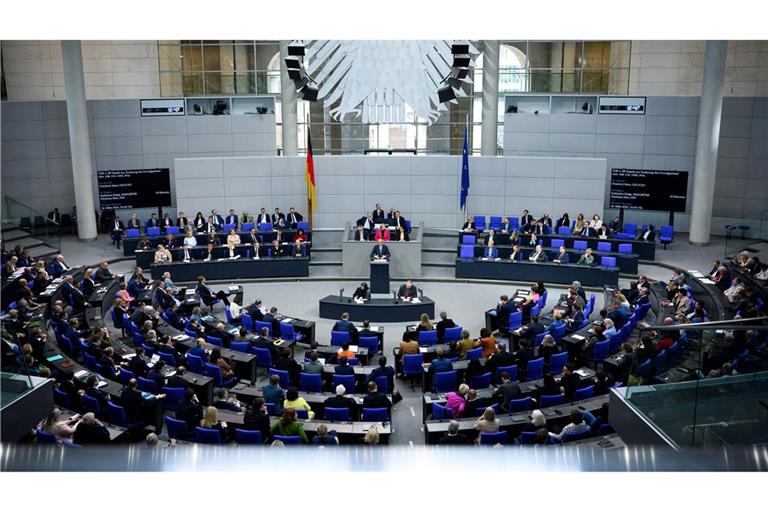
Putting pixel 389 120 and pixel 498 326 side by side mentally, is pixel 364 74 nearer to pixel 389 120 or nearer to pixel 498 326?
pixel 389 120

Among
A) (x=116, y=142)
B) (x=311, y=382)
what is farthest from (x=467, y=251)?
(x=116, y=142)

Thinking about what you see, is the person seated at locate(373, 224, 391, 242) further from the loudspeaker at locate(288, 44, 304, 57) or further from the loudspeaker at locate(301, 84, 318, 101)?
the loudspeaker at locate(288, 44, 304, 57)

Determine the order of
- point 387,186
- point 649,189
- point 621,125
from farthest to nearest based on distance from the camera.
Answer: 1. point 621,125
2. point 387,186
3. point 649,189

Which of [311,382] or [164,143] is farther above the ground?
[164,143]

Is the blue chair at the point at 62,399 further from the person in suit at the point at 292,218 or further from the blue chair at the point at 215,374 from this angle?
the person in suit at the point at 292,218

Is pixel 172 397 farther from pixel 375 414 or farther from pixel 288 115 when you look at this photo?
pixel 288 115

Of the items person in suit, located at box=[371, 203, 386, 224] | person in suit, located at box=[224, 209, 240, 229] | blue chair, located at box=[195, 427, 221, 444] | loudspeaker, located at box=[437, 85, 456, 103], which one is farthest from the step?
loudspeaker, located at box=[437, 85, 456, 103]

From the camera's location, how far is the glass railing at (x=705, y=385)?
6230mm

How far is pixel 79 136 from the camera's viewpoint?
69.2 feet

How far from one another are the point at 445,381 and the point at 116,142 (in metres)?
16.8

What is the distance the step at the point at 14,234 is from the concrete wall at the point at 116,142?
9.88ft

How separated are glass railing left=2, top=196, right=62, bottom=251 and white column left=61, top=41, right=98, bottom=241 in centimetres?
99

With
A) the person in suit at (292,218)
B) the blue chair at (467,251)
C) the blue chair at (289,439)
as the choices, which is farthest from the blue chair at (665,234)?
the blue chair at (289,439)

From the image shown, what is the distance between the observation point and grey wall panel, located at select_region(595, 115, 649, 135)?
22812 mm
